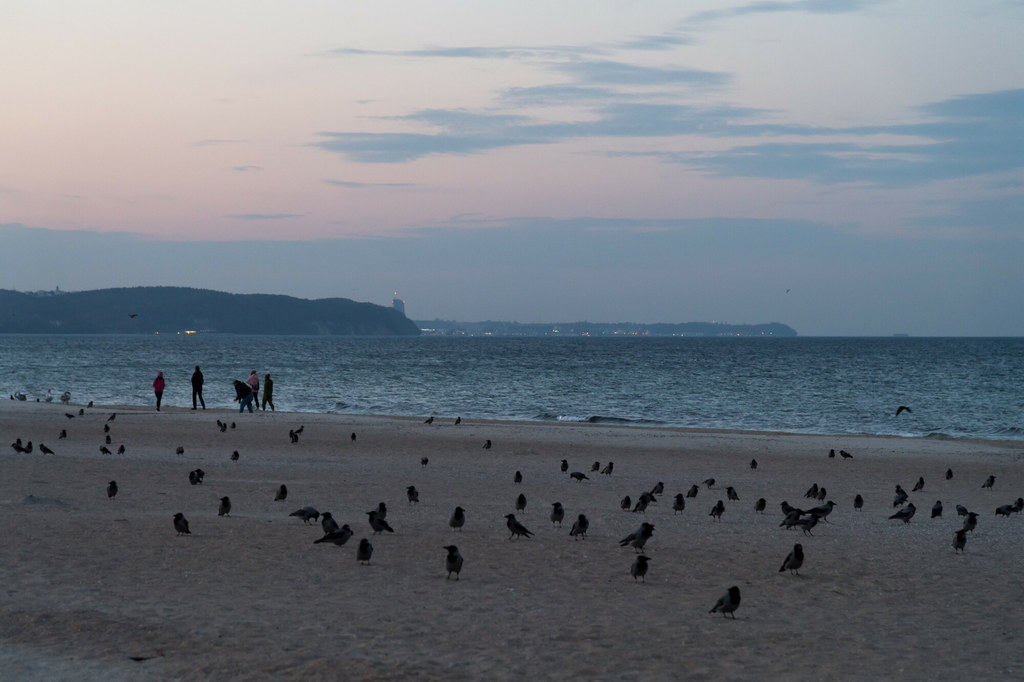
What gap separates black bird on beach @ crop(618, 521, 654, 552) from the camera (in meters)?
14.0

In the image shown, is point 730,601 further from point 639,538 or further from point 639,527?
point 639,527

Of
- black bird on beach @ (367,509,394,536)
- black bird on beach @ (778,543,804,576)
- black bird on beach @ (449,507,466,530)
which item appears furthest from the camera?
black bird on beach @ (449,507,466,530)

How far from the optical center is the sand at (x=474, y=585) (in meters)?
9.41

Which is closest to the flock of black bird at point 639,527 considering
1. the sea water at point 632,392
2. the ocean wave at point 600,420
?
the ocean wave at point 600,420

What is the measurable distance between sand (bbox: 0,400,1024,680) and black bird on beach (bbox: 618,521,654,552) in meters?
0.32

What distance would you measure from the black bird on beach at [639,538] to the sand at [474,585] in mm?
322

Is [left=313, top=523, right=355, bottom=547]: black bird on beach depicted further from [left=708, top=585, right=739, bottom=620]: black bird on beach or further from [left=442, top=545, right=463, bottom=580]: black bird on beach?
[left=708, top=585, right=739, bottom=620]: black bird on beach

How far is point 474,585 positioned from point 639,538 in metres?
3.03

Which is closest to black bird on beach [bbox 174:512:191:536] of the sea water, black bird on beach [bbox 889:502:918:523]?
black bird on beach [bbox 889:502:918:523]

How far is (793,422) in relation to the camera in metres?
52.3

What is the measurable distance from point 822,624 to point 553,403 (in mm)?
53787

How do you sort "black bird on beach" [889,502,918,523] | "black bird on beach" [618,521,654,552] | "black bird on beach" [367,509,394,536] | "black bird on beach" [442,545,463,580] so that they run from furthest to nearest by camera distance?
"black bird on beach" [889,502,918,523], "black bird on beach" [367,509,394,536], "black bird on beach" [618,521,654,552], "black bird on beach" [442,545,463,580]

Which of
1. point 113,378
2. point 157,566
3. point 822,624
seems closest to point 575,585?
point 822,624

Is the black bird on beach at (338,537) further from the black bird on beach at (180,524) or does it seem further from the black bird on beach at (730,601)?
the black bird on beach at (730,601)
